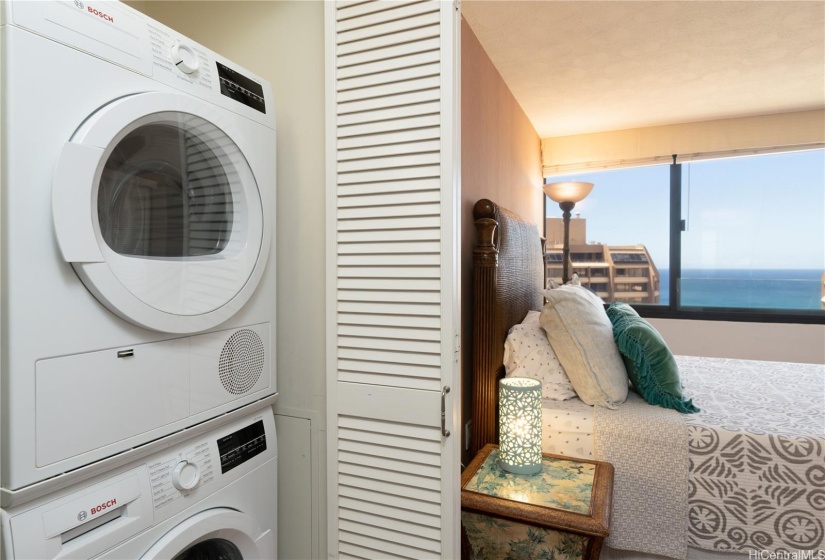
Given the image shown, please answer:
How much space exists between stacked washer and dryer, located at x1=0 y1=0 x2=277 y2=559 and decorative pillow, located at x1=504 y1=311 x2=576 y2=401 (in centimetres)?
122

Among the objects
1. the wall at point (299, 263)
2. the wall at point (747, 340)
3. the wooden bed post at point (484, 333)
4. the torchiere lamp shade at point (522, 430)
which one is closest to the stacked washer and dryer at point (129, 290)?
the wall at point (299, 263)

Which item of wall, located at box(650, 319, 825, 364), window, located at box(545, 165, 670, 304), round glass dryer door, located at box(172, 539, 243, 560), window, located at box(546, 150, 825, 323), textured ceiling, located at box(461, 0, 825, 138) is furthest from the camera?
window, located at box(545, 165, 670, 304)

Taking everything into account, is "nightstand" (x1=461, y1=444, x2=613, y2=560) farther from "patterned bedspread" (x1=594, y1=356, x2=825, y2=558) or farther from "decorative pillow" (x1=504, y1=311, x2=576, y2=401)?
"decorative pillow" (x1=504, y1=311, x2=576, y2=401)

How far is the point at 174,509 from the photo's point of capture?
1058 mm

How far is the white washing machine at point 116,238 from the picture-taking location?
81 cm

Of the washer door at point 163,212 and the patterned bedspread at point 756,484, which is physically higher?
the washer door at point 163,212

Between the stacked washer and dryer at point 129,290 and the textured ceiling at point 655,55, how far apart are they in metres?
1.57

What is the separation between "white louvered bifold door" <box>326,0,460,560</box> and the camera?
49.2 inches

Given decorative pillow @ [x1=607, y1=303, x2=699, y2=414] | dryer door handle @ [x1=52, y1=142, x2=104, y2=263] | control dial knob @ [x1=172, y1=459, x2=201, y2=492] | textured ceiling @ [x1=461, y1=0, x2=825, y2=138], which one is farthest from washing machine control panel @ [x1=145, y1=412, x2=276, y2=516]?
textured ceiling @ [x1=461, y1=0, x2=825, y2=138]

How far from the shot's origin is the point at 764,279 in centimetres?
400

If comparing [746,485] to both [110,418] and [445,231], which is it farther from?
[110,418]

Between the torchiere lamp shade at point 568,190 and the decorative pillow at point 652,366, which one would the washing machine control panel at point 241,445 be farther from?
the torchiere lamp shade at point 568,190

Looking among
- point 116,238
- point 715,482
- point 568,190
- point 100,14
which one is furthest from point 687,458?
point 568,190

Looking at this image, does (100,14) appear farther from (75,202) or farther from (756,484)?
(756,484)
